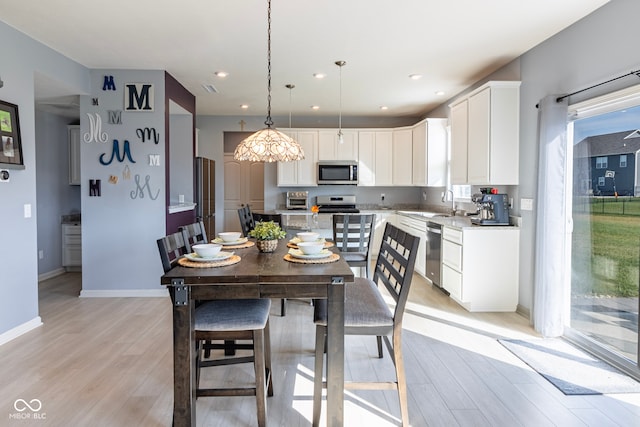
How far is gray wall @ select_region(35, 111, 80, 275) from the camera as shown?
5.30 m

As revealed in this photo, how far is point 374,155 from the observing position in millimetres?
6703

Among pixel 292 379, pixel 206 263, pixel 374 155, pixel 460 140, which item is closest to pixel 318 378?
pixel 292 379

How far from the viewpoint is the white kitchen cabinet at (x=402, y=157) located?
6492 mm

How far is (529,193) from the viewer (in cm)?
370

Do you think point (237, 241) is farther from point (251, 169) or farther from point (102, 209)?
point (251, 169)

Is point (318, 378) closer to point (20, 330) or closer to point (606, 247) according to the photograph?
point (606, 247)

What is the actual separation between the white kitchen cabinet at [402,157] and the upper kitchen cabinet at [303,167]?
136 centimetres

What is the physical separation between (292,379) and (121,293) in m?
2.86

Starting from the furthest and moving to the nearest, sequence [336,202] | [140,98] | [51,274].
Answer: [336,202] < [51,274] < [140,98]

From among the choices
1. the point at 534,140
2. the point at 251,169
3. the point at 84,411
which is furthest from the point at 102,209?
the point at 534,140

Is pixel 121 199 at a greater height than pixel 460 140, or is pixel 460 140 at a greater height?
pixel 460 140

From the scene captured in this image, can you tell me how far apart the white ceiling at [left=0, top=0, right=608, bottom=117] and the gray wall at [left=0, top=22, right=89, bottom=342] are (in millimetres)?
202

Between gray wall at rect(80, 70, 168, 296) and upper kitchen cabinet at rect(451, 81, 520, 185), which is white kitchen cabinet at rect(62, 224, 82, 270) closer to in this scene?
gray wall at rect(80, 70, 168, 296)

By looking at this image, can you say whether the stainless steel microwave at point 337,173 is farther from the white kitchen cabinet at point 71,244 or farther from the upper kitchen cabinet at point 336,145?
the white kitchen cabinet at point 71,244
